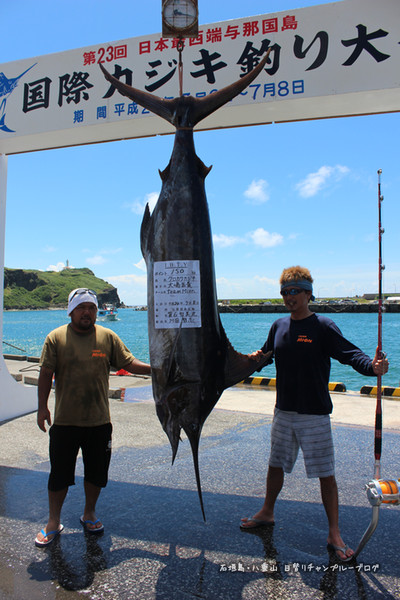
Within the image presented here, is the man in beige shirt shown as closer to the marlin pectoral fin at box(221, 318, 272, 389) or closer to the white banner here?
the marlin pectoral fin at box(221, 318, 272, 389)

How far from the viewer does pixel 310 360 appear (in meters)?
2.42

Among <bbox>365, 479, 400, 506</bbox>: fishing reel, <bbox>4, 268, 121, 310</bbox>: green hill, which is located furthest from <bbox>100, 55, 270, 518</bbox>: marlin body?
<bbox>4, 268, 121, 310</bbox>: green hill

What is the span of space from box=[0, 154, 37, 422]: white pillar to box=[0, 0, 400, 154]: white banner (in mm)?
839

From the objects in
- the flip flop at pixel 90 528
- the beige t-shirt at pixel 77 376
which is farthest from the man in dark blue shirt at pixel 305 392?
the beige t-shirt at pixel 77 376

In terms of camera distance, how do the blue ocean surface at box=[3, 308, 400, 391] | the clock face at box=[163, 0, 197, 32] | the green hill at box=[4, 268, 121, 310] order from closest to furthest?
1. the clock face at box=[163, 0, 197, 32]
2. the blue ocean surface at box=[3, 308, 400, 391]
3. the green hill at box=[4, 268, 121, 310]

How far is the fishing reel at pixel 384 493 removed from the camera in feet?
7.00

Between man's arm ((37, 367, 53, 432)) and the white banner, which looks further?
the white banner

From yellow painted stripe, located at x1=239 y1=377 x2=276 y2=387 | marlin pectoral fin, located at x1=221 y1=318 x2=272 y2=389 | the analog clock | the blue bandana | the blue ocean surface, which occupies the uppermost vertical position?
the analog clock

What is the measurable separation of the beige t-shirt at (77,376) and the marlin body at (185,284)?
569mm

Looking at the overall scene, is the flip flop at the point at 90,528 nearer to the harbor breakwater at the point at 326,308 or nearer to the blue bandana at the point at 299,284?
the blue bandana at the point at 299,284

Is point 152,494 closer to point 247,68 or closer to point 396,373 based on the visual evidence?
point 247,68

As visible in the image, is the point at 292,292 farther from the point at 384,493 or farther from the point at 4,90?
the point at 4,90

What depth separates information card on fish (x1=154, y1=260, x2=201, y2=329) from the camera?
6.72 feet

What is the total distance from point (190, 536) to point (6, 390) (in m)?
3.25
